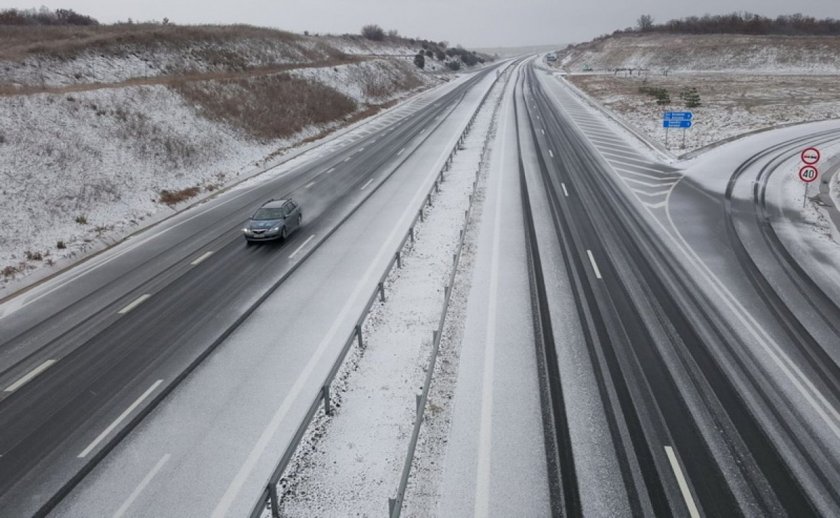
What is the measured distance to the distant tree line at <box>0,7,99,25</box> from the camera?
58.3 metres

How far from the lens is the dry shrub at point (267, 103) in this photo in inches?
1460

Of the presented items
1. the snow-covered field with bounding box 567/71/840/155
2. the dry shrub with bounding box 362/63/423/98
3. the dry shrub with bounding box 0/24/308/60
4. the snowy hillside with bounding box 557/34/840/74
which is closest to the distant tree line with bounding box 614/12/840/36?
the snowy hillside with bounding box 557/34/840/74

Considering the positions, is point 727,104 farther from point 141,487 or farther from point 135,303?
point 141,487

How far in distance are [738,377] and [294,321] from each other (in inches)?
428

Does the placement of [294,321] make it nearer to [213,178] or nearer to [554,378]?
[554,378]

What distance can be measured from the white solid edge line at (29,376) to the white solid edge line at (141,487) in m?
5.35

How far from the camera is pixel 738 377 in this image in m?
10.4

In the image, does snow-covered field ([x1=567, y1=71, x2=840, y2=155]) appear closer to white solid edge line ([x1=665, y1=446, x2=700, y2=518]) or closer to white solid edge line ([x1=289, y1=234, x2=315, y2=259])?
white solid edge line ([x1=289, y1=234, x2=315, y2=259])

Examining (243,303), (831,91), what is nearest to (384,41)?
(831,91)

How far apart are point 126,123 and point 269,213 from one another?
16427 millimetres

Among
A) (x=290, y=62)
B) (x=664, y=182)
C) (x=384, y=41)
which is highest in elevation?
(x=384, y=41)

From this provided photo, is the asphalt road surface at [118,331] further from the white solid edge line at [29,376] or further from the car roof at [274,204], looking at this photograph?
the car roof at [274,204]

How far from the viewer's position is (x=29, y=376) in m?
11.7

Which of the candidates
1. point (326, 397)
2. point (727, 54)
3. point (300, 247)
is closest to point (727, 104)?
point (300, 247)
